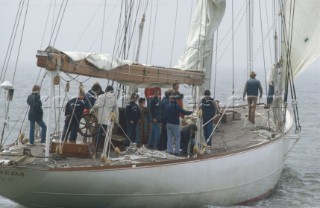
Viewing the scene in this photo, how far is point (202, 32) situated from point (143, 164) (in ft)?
23.0

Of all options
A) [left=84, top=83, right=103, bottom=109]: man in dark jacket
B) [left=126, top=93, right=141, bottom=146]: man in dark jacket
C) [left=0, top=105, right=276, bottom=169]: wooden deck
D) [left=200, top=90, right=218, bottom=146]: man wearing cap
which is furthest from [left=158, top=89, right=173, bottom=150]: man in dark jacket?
[left=84, top=83, right=103, bottom=109]: man in dark jacket

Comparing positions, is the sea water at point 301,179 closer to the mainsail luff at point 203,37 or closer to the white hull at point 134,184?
the white hull at point 134,184

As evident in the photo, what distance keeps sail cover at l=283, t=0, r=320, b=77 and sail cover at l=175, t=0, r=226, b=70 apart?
2.90 m

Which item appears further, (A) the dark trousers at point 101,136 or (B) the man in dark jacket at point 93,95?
(B) the man in dark jacket at point 93,95

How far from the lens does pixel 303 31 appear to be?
25453 mm

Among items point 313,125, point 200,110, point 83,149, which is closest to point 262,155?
point 200,110

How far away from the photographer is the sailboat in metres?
16.9

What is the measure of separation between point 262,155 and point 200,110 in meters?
3.06

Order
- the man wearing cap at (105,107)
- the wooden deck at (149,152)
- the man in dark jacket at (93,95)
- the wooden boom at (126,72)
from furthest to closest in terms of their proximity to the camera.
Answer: the man in dark jacket at (93,95) → the man wearing cap at (105,107) → the wooden deck at (149,152) → the wooden boom at (126,72)

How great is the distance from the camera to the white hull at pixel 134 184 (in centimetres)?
1684

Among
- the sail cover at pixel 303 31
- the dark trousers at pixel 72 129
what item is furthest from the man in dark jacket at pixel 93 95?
the sail cover at pixel 303 31

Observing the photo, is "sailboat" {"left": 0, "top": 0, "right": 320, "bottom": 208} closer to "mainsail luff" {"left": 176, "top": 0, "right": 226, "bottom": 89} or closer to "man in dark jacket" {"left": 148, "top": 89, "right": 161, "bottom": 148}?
"mainsail luff" {"left": 176, "top": 0, "right": 226, "bottom": 89}

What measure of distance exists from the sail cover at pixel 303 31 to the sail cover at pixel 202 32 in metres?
2.90

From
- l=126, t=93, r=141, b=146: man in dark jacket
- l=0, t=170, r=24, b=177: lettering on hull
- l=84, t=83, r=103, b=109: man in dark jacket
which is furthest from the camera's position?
l=84, t=83, r=103, b=109: man in dark jacket
